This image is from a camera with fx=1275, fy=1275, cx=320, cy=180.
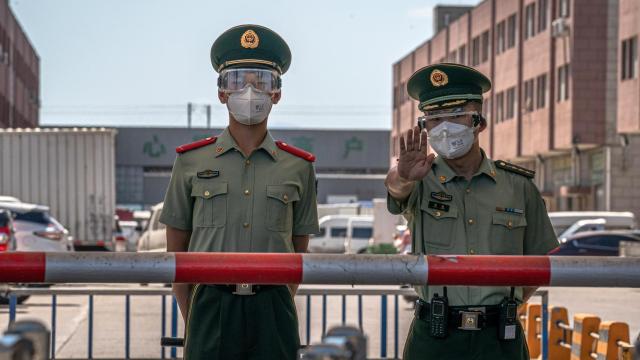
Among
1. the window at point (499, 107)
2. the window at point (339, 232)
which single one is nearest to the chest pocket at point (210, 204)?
the window at point (339, 232)

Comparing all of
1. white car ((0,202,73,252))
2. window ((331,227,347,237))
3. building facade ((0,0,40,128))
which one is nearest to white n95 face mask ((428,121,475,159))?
white car ((0,202,73,252))

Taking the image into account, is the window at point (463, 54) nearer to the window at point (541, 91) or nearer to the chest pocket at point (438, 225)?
the window at point (541, 91)

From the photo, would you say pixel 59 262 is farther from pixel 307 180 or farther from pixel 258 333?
pixel 307 180

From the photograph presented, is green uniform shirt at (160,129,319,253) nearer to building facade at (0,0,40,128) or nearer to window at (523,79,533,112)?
window at (523,79,533,112)

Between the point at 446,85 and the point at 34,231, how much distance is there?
19018 mm

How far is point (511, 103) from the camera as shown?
2378 inches

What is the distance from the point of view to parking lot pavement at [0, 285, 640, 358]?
1366 cm

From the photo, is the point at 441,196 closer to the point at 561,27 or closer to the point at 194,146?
the point at 194,146

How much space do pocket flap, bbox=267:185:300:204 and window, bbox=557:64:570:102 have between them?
4645 cm

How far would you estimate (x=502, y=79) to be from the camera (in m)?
61.1

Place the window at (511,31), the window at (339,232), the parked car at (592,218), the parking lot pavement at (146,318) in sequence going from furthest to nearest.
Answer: the window at (511,31) → the window at (339,232) → the parked car at (592,218) → the parking lot pavement at (146,318)

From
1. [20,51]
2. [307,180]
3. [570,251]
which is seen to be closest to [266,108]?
[307,180]

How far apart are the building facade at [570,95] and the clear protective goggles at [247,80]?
38.1m

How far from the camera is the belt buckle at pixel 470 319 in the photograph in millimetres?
4320
